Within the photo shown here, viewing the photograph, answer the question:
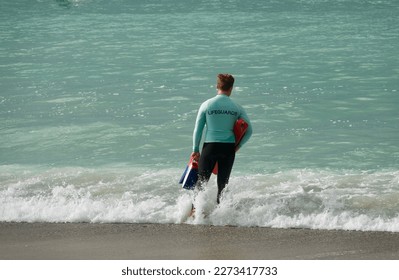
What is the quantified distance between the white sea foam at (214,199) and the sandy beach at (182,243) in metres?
0.28

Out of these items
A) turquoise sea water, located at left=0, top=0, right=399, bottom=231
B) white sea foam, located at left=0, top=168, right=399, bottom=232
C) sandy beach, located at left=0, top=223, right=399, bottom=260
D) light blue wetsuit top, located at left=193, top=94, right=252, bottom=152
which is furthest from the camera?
turquoise sea water, located at left=0, top=0, right=399, bottom=231

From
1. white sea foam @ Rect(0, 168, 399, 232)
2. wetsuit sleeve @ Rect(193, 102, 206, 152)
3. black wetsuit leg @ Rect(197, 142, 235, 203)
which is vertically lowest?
white sea foam @ Rect(0, 168, 399, 232)

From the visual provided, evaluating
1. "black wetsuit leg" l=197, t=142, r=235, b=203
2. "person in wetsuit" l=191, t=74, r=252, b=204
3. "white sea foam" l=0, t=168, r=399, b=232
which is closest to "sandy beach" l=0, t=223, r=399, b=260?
"white sea foam" l=0, t=168, r=399, b=232

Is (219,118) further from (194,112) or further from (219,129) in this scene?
(194,112)

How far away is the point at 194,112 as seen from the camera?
16.6 metres

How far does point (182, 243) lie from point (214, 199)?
3.46 feet

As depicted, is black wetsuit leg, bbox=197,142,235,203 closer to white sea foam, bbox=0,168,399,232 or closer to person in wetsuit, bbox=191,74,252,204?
person in wetsuit, bbox=191,74,252,204

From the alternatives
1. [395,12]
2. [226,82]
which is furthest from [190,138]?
[395,12]

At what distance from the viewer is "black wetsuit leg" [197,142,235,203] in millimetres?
8281

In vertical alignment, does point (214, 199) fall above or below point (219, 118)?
below

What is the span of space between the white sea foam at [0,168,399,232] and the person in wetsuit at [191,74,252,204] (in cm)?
32

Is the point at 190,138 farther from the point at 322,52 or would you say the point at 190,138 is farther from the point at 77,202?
the point at 322,52

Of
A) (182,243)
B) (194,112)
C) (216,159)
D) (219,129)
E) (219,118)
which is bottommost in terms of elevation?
(194,112)

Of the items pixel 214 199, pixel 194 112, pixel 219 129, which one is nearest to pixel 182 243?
pixel 214 199
